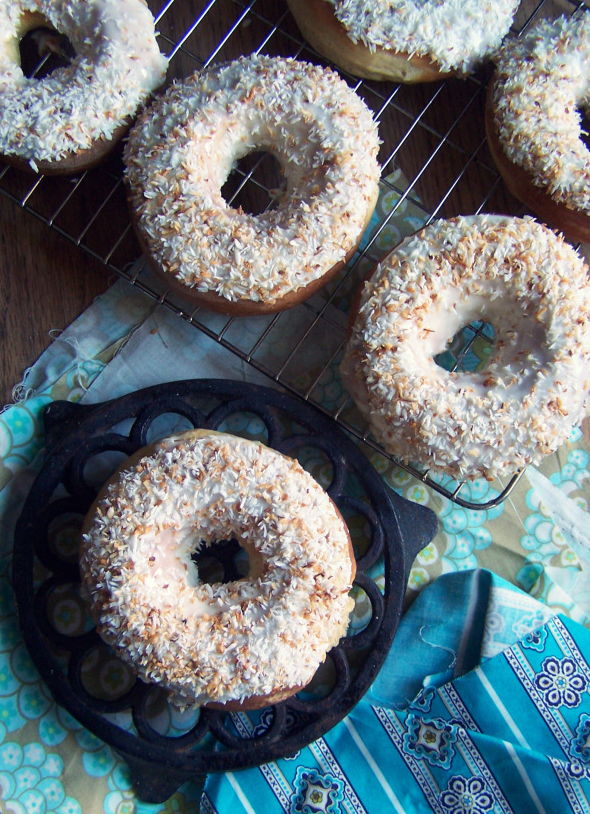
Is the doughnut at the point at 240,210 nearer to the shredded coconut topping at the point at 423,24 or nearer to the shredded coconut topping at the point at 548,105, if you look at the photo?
the shredded coconut topping at the point at 423,24

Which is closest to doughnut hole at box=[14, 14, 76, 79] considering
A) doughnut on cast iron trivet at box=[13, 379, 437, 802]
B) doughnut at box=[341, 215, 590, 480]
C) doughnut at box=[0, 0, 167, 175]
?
doughnut at box=[0, 0, 167, 175]

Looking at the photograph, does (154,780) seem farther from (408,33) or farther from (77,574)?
(408,33)

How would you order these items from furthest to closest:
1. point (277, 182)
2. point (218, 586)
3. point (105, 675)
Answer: point (277, 182) → point (105, 675) → point (218, 586)

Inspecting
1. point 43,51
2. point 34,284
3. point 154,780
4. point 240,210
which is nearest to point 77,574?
point 154,780

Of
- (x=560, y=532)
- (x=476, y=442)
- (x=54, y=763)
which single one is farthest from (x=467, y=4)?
(x=54, y=763)

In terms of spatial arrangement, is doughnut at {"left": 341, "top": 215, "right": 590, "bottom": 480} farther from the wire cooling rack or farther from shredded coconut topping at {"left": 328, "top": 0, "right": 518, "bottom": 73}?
shredded coconut topping at {"left": 328, "top": 0, "right": 518, "bottom": 73}

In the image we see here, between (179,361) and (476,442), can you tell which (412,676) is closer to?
(476,442)
